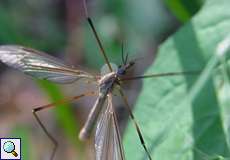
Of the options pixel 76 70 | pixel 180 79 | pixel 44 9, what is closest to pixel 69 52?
pixel 44 9

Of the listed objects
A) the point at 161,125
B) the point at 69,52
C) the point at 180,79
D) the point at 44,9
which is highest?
the point at 44,9

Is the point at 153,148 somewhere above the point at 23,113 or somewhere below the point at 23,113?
below

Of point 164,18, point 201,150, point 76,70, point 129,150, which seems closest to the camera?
point 201,150

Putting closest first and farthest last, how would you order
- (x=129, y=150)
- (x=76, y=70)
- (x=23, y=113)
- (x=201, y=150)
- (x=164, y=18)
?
(x=201, y=150) → (x=129, y=150) → (x=76, y=70) → (x=164, y=18) → (x=23, y=113)

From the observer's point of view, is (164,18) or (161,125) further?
(164,18)

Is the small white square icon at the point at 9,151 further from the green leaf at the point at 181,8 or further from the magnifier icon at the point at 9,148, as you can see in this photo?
the green leaf at the point at 181,8

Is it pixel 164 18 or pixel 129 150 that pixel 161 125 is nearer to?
pixel 129 150
